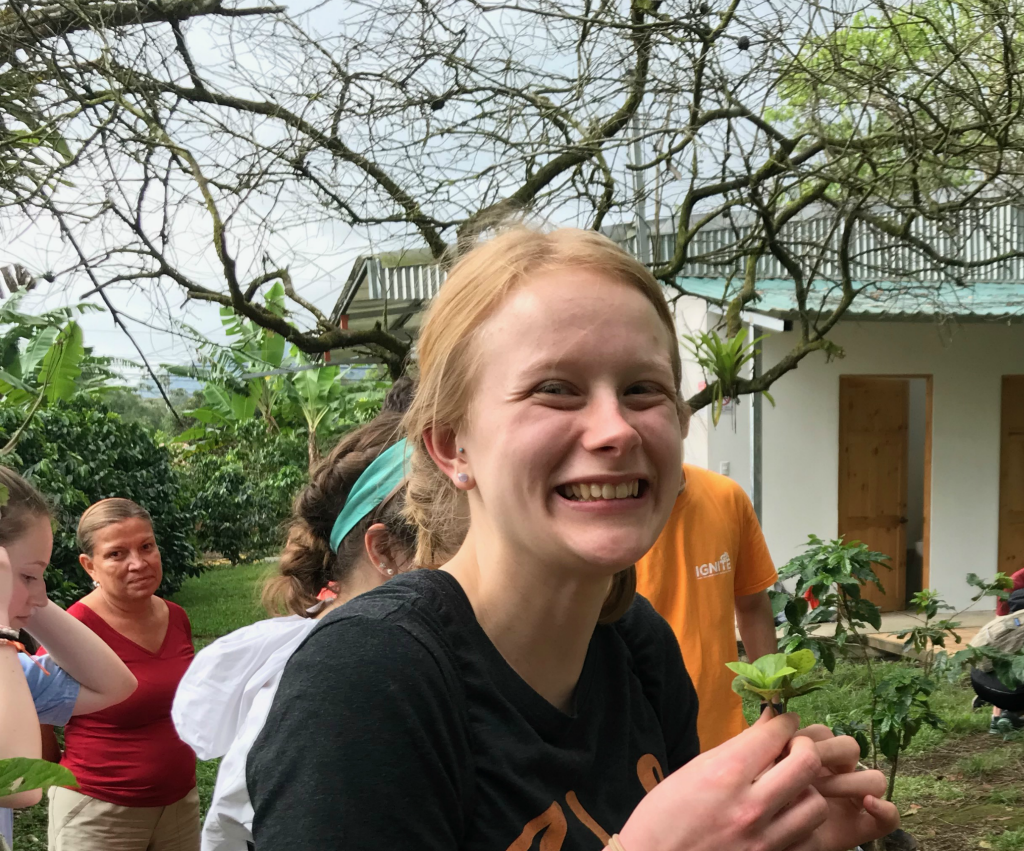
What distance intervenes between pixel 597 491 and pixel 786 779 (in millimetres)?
354

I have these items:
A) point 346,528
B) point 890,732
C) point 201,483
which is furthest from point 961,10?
point 201,483

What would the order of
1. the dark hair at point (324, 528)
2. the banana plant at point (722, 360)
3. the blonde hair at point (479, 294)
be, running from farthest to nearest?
the banana plant at point (722, 360), the dark hair at point (324, 528), the blonde hair at point (479, 294)

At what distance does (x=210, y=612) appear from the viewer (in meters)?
11.4

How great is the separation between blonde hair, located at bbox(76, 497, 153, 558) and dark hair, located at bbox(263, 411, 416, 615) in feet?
6.13

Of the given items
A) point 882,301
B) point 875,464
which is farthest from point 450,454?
point 875,464

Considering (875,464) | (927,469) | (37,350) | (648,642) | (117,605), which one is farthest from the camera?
(37,350)

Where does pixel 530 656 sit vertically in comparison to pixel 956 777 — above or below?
above

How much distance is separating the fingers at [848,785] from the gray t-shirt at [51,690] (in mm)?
2650

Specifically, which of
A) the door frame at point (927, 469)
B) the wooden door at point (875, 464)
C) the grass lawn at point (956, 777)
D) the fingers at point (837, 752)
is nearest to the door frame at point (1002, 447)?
the door frame at point (927, 469)

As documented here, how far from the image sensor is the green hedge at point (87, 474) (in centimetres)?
801

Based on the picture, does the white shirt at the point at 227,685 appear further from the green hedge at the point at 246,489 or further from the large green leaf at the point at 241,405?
the large green leaf at the point at 241,405

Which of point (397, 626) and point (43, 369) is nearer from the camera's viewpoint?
point (397, 626)

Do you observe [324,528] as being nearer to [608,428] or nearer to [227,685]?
[227,685]

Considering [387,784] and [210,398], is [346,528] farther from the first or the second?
[210,398]
